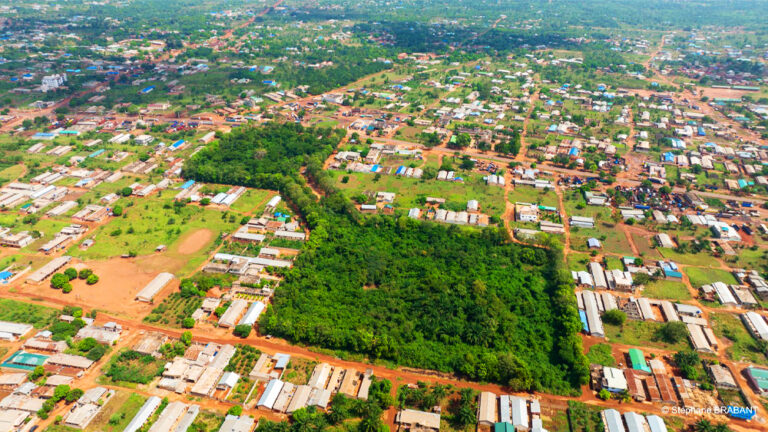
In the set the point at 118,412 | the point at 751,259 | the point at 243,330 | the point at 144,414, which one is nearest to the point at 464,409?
the point at 243,330

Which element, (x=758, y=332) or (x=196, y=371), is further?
(x=758, y=332)

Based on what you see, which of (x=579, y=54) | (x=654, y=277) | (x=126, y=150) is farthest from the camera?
(x=579, y=54)

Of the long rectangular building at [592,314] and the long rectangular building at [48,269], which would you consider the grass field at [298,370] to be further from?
the long rectangular building at [48,269]

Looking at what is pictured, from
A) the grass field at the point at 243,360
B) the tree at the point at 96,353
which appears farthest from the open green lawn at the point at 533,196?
the tree at the point at 96,353

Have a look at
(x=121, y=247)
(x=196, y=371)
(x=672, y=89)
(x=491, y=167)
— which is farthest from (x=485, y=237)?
(x=672, y=89)

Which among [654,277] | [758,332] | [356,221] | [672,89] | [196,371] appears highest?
[672,89]

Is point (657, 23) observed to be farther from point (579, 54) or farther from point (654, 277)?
point (654, 277)
